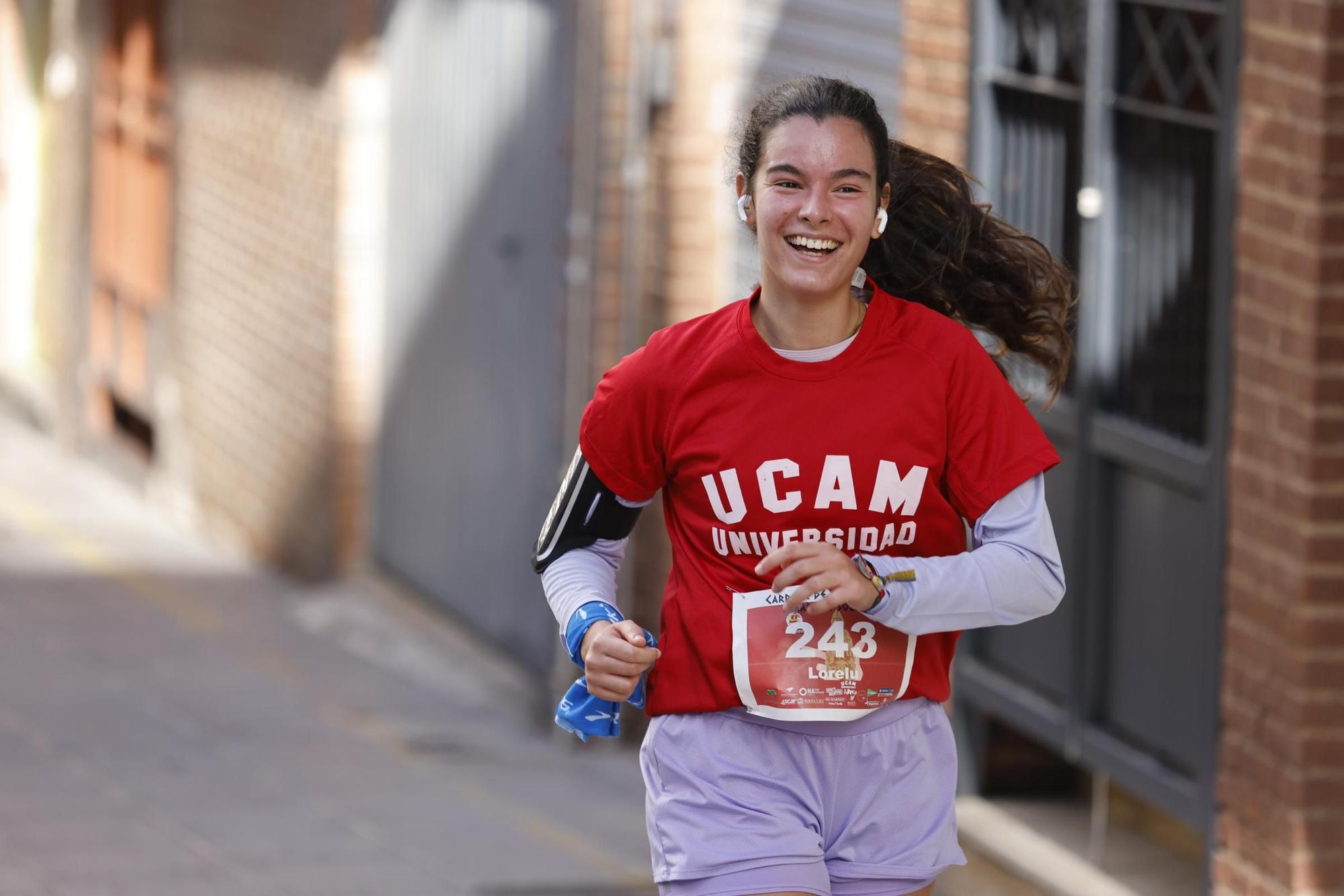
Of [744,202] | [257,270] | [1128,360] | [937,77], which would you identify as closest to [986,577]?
[744,202]

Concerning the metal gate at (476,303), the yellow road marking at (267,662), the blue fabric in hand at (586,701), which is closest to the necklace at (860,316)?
the blue fabric in hand at (586,701)

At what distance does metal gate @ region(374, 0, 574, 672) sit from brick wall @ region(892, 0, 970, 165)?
2058mm

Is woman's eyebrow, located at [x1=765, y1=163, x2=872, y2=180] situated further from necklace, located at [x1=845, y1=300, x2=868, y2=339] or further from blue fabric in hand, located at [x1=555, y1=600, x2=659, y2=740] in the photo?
blue fabric in hand, located at [x1=555, y1=600, x2=659, y2=740]

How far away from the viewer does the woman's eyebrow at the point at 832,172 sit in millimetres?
3330

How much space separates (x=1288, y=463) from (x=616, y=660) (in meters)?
2.25

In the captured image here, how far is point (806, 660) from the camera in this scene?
11.1ft

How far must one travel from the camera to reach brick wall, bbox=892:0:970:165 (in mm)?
6641

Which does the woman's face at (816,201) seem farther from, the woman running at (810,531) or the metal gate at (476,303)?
the metal gate at (476,303)

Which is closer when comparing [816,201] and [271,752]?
[816,201]

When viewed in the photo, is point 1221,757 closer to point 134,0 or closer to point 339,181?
point 339,181

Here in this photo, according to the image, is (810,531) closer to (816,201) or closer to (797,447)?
(797,447)

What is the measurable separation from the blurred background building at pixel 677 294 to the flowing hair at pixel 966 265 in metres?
1.38

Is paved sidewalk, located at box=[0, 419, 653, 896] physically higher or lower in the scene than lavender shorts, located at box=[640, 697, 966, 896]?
lower

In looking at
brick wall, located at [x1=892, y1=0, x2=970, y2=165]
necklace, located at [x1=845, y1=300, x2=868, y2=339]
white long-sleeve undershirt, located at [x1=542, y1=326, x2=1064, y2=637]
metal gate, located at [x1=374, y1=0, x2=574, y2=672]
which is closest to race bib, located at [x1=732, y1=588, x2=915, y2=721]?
white long-sleeve undershirt, located at [x1=542, y1=326, x2=1064, y2=637]
